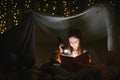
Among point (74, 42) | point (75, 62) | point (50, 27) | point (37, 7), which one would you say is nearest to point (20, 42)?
point (50, 27)

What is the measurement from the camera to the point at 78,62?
13.5 ft

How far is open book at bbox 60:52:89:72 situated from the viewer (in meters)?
4.06

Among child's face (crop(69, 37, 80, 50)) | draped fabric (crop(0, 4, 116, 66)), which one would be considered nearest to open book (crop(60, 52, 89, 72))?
child's face (crop(69, 37, 80, 50))

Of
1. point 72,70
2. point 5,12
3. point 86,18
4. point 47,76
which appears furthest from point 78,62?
point 5,12

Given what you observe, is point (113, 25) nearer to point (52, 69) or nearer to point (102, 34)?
point (102, 34)

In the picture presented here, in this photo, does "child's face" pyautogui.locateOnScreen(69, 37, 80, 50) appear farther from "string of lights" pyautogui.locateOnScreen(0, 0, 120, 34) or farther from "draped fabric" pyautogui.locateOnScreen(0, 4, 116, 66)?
"string of lights" pyautogui.locateOnScreen(0, 0, 120, 34)

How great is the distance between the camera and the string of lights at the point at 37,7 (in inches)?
226

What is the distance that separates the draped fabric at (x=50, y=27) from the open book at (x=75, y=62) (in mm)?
554

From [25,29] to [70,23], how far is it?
2.05 ft

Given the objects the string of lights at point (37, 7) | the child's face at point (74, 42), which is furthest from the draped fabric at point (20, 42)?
the string of lights at point (37, 7)

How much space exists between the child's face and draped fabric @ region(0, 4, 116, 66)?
11.4 inches

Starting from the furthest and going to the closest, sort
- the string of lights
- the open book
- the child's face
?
the string of lights < the child's face < the open book

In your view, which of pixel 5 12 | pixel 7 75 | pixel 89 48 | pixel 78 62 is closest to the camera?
pixel 78 62

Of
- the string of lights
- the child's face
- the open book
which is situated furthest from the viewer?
the string of lights
